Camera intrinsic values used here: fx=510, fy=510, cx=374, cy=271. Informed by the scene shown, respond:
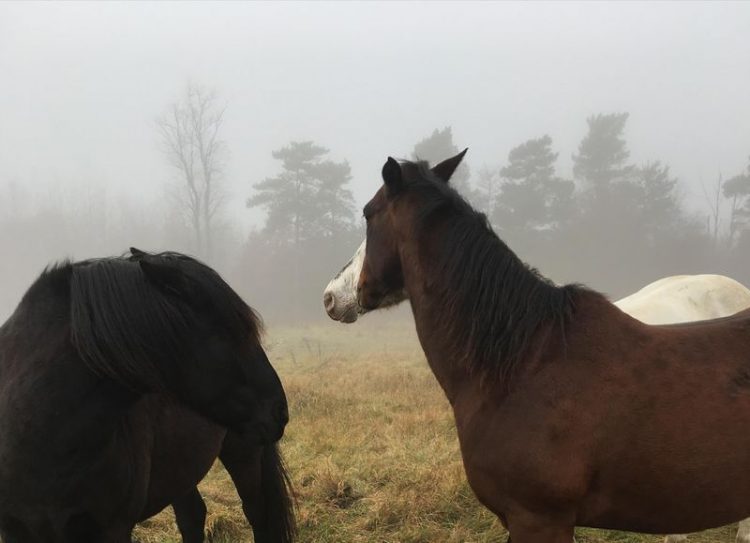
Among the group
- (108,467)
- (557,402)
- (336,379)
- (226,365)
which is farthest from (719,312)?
(336,379)

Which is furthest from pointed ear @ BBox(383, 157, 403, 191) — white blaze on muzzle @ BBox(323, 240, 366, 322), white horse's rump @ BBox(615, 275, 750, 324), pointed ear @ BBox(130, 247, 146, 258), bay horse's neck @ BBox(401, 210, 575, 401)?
white horse's rump @ BBox(615, 275, 750, 324)

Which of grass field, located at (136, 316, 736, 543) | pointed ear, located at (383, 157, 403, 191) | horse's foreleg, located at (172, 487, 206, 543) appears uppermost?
pointed ear, located at (383, 157, 403, 191)

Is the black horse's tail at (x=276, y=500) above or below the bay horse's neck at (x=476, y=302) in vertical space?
below

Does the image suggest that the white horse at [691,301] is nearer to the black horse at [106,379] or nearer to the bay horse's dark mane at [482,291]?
the bay horse's dark mane at [482,291]

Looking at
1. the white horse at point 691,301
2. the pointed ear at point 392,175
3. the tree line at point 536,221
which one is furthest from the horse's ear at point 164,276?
the tree line at point 536,221

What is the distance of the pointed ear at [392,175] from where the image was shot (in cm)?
251

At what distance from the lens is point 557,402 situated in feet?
7.02

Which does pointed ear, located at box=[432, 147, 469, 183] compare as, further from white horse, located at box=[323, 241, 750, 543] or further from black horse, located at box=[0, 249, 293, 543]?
white horse, located at box=[323, 241, 750, 543]

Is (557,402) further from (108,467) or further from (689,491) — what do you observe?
(108,467)

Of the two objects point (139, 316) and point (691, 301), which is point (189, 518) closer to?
point (139, 316)

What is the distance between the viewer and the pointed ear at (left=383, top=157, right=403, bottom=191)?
251 cm

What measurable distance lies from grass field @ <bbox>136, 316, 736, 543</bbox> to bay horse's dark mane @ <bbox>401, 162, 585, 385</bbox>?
2025mm

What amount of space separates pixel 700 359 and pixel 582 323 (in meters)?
0.48

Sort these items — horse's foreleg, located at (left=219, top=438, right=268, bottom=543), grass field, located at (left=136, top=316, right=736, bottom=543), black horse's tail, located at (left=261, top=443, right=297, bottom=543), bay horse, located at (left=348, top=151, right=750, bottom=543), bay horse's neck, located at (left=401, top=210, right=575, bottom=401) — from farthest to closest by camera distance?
grass field, located at (left=136, top=316, right=736, bottom=543), black horse's tail, located at (left=261, top=443, right=297, bottom=543), horse's foreleg, located at (left=219, top=438, right=268, bottom=543), bay horse's neck, located at (left=401, top=210, right=575, bottom=401), bay horse, located at (left=348, top=151, right=750, bottom=543)
